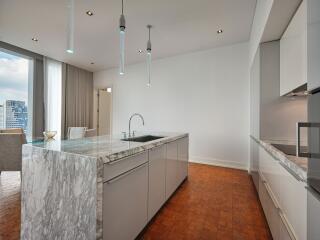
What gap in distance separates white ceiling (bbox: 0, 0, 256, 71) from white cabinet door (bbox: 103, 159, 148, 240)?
2438 mm

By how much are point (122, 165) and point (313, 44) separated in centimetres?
133

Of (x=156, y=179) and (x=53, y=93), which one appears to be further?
(x=53, y=93)

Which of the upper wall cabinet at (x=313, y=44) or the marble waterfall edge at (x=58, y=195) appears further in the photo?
the marble waterfall edge at (x=58, y=195)

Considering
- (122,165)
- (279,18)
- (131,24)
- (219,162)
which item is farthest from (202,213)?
(131,24)

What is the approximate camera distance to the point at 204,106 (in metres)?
4.05

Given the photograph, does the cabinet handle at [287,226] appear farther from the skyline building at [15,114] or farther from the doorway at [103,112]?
the doorway at [103,112]

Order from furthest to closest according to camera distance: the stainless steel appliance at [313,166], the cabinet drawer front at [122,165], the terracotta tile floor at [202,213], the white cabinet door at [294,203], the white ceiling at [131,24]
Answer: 1. the white ceiling at [131,24]
2. the terracotta tile floor at [202,213]
3. the cabinet drawer front at [122,165]
4. the white cabinet door at [294,203]
5. the stainless steel appliance at [313,166]

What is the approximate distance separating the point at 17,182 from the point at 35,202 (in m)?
2.20

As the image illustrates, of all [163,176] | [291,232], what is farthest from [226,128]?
[291,232]

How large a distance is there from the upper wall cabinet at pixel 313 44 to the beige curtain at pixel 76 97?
221 inches

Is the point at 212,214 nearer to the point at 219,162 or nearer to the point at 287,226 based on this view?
the point at 287,226

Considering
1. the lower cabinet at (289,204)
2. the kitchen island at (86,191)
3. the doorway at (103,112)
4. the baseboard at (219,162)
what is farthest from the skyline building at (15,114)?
the lower cabinet at (289,204)

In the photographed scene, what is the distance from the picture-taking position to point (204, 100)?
4.05m

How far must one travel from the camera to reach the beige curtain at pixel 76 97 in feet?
16.7
